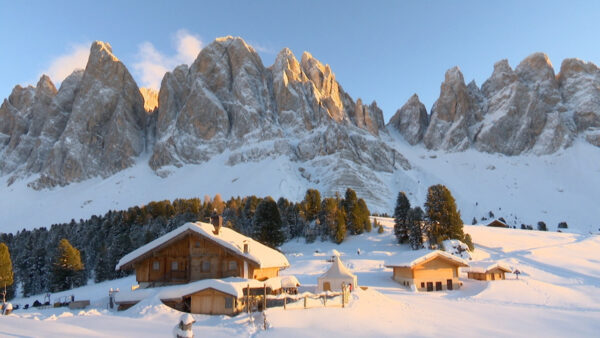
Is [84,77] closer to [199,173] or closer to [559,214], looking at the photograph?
[199,173]

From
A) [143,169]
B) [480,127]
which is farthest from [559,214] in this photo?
[143,169]

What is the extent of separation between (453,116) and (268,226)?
136 m

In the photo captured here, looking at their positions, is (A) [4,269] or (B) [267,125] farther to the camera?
(B) [267,125]

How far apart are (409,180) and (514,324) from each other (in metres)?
108

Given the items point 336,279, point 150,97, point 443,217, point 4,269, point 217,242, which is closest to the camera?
point 217,242

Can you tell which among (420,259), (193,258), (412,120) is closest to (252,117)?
(412,120)

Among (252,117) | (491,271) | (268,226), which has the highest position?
(252,117)

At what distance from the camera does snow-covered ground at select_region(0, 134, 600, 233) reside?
10956cm

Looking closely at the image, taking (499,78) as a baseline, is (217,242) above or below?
below

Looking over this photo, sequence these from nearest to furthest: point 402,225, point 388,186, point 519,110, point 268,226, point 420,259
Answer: point 420,259
point 402,225
point 268,226
point 388,186
point 519,110

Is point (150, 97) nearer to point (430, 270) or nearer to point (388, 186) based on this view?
point (388, 186)

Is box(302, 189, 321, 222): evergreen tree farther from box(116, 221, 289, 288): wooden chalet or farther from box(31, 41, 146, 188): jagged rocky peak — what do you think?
box(31, 41, 146, 188): jagged rocky peak

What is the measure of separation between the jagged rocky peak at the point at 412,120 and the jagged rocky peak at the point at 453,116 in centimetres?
508

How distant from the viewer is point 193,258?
2447 centimetres
